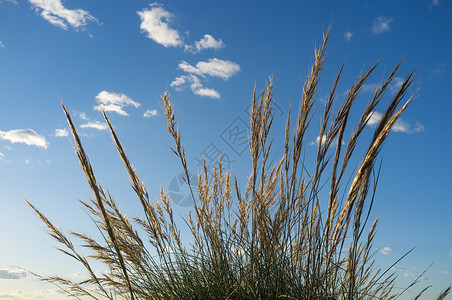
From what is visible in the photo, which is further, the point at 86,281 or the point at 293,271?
→ the point at 86,281

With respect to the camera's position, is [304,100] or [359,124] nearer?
[359,124]

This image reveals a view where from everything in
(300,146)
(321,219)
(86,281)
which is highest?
(300,146)

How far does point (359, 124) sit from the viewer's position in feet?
5.99

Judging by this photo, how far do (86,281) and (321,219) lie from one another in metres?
1.80

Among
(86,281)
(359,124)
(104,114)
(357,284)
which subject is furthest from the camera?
(86,281)

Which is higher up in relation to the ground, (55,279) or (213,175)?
(213,175)

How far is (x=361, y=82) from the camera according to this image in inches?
72.9

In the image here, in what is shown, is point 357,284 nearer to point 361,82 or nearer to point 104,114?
point 361,82

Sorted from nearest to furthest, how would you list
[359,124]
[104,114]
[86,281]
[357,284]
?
[359,124] → [104,114] → [357,284] → [86,281]

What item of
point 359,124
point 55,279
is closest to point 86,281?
point 55,279

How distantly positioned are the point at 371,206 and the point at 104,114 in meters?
1.59

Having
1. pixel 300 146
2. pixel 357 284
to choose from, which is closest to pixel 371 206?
pixel 300 146

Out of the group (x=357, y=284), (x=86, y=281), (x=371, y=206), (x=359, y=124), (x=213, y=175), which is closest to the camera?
(x=359, y=124)

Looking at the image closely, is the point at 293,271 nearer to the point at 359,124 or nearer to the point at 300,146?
the point at 300,146
